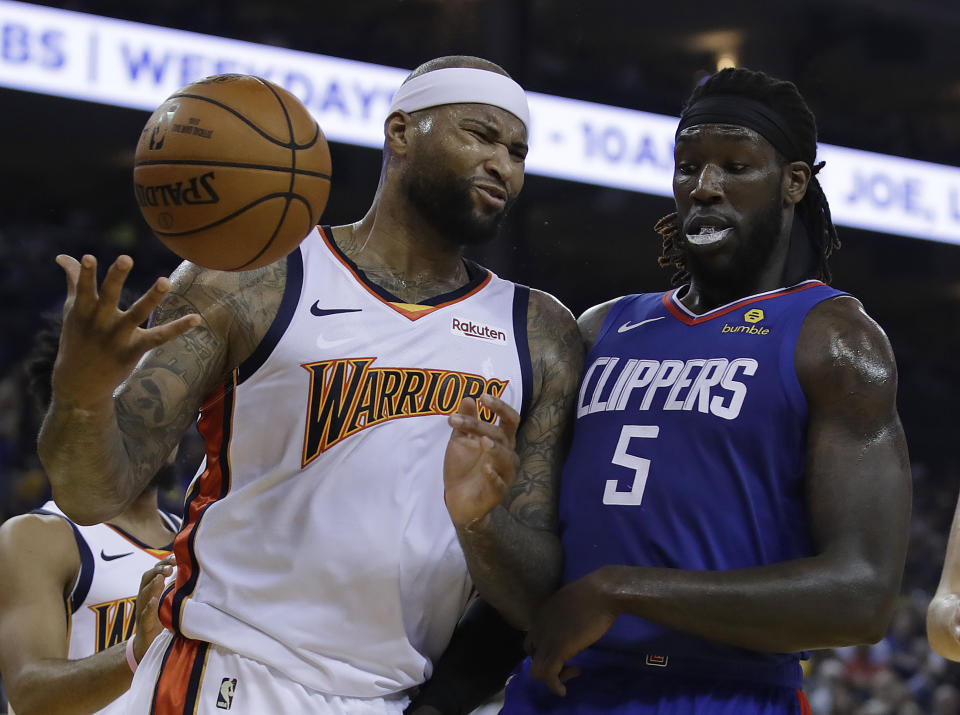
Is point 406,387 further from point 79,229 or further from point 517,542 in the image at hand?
point 79,229

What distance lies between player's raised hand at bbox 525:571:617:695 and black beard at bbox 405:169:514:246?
945mm

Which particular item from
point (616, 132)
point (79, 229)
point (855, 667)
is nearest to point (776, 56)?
point (616, 132)

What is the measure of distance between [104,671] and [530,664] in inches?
50.3

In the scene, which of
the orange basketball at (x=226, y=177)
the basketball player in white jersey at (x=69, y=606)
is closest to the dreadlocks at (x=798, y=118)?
the orange basketball at (x=226, y=177)

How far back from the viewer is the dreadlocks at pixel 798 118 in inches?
A: 116

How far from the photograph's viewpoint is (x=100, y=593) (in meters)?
3.90

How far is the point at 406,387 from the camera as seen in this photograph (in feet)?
9.34

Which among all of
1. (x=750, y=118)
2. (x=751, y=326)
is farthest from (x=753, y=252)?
(x=750, y=118)

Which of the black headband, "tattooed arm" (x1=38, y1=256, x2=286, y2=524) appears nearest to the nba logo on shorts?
"tattooed arm" (x1=38, y1=256, x2=286, y2=524)

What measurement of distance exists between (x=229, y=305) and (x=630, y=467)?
97 cm

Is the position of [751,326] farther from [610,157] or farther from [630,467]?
[610,157]

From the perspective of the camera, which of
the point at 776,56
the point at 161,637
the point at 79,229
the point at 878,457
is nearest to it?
the point at 878,457

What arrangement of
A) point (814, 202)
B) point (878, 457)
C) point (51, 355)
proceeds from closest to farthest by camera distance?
point (878, 457)
point (814, 202)
point (51, 355)

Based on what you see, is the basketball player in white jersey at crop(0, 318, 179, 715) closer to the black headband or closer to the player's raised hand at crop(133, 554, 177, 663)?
the player's raised hand at crop(133, 554, 177, 663)
